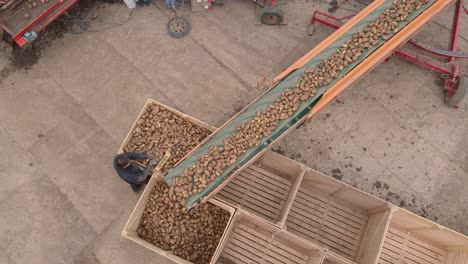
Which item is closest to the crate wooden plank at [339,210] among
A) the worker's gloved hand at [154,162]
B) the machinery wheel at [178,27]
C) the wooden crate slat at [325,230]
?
the wooden crate slat at [325,230]

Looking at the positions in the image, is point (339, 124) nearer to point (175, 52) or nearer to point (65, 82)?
point (175, 52)

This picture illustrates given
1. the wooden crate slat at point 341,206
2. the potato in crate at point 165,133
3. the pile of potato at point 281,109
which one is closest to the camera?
the pile of potato at point 281,109

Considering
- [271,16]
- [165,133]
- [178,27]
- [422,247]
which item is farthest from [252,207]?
[178,27]

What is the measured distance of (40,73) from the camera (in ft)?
21.9

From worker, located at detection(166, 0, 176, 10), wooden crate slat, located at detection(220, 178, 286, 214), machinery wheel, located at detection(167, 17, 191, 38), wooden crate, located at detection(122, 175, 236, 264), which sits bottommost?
wooden crate, located at detection(122, 175, 236, 264)

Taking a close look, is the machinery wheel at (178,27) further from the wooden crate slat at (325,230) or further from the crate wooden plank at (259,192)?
the wooden crate slat at (325,230)

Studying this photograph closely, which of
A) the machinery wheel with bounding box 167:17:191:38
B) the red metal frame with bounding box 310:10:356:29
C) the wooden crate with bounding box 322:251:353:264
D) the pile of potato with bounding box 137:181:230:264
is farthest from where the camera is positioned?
the machinery wheel with bounding box 167:17:191:38

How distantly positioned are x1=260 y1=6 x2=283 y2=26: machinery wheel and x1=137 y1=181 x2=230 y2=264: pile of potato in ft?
13.5

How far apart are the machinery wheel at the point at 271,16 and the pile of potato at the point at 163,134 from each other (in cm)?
304

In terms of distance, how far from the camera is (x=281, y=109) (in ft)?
15.3

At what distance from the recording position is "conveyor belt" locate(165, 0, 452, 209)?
461 centimetres

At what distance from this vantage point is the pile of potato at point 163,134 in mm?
5215

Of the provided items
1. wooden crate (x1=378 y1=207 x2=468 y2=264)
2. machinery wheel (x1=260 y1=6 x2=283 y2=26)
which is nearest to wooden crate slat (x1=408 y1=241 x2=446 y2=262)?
wooden crate (x1=378 y1=207 x2=468 y2=264)

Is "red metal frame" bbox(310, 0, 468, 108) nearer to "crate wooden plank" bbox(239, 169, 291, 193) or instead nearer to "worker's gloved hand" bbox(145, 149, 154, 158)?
"crate wooden plank" bbox(239, 169, 291, 193)
